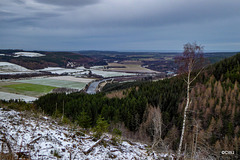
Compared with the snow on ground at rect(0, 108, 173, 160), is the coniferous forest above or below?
below

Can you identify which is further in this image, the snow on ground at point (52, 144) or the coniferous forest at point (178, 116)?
the coniferous forest at point (178, 116)

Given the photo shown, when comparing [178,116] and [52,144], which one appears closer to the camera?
[52,144]

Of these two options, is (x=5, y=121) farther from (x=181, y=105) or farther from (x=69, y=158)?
(x=181, y=105)

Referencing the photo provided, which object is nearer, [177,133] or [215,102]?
[177,133]

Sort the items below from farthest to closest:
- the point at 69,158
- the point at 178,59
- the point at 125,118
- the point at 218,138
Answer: the point at 125,118
the point at 218,138
the point at 178,59
the point at 69,158

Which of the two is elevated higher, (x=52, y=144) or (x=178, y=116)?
(x=52, y=144)

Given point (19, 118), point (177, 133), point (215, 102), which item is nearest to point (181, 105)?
point (215, 102)

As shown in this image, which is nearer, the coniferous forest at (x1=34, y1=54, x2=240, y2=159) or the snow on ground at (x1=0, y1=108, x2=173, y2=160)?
the snow on ground at (x1=0, y1=108, x2=173, y2=160)

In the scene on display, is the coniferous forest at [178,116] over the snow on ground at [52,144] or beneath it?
beneath
